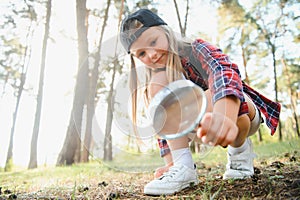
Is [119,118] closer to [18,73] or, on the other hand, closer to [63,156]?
[63,156]

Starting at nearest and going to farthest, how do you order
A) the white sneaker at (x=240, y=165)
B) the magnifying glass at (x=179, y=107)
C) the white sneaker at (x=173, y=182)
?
the magnifying glass at (x=179, y=107) < the white sneaker at (x=173, y=182) < the white sneaker at (x=240, y=165)

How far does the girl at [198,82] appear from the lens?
1001 mm

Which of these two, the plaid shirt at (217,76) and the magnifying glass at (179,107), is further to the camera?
the plaid shirt at (217,76)

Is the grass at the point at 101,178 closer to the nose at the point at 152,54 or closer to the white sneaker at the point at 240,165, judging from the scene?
the white sneaker at the point at 240,165

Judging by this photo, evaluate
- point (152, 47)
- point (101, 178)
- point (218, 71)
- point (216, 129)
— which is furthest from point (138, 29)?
point (101, 178)

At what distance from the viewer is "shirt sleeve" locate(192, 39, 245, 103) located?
1.06 m

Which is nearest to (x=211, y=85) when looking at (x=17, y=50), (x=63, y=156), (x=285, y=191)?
(x=285, y=191)

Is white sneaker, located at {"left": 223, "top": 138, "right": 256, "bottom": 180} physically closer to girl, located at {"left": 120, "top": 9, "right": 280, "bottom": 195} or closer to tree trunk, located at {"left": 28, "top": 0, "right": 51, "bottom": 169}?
girl, located at {"left": 120, "top": 9, "right": 280, "bottom": 195}

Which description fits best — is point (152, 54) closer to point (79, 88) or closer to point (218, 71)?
point (218, 71)

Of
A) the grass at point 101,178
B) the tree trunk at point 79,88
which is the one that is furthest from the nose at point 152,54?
the tree trunk at point 79,88

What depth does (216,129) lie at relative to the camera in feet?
2.81

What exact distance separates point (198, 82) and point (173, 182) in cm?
50

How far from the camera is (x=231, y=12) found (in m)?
11.0

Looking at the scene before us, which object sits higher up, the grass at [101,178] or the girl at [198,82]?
the girl at [198,82]
